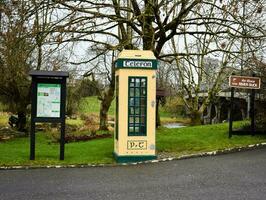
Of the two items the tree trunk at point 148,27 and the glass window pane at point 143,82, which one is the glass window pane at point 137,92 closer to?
the glass window pane at point 143,82

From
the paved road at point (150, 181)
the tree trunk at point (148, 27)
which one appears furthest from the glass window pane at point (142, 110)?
the tree trunk at point (148, 27)

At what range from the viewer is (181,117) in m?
57.4

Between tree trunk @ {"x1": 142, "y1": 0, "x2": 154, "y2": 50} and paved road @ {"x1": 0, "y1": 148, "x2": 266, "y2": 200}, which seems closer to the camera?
paved road @ {"x1": 0, "y1": 148, "x2": 266, "y2": 200}

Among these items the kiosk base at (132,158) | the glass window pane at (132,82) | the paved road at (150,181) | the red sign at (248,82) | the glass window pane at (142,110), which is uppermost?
the red sign at (248,82)

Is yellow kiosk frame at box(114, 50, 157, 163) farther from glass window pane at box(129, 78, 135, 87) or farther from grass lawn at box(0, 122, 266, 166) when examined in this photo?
grass lawn at box(0, 122, 266, 166)

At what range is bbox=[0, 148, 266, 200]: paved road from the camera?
8.05m

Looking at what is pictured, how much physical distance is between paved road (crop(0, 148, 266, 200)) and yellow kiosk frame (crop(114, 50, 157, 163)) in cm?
96

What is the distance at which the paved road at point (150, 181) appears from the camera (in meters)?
8.05

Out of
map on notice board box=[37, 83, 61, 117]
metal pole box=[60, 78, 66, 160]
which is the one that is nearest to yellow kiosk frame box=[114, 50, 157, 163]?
metal pole box=[60, 78, 66, 160]

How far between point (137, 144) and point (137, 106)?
103 centimetres

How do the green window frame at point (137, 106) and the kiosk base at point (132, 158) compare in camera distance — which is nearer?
the kiosk base at point (132, 158)

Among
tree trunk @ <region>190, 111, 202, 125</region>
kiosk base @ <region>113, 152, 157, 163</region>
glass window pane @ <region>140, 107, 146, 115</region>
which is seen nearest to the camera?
kiosk base @ <region>113, 152, 157, 163</region>

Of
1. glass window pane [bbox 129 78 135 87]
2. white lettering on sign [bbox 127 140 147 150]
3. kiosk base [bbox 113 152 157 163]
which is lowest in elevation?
kiosk base [bbox 113 152 157 163]

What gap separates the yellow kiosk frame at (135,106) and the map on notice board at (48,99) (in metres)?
1.64
